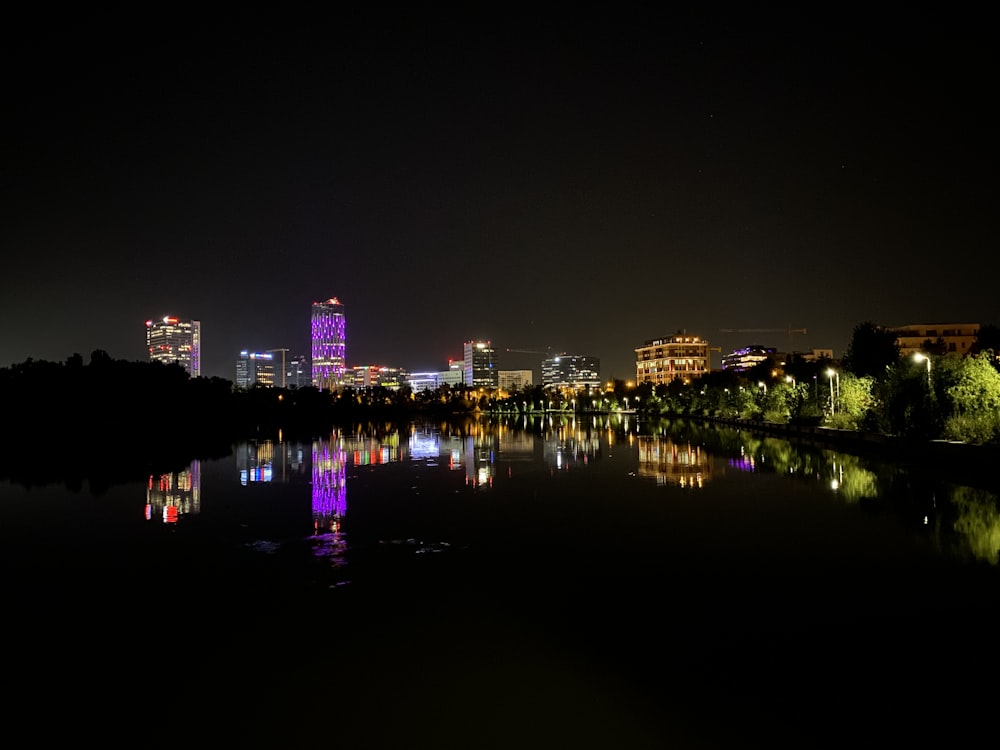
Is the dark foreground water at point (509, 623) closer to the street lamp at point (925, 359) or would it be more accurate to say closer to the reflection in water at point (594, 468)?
the reflection in water at point (594, 468)

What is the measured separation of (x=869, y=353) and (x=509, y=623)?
48604 mm

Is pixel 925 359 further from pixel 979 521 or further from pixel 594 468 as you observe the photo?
pixel 979 521

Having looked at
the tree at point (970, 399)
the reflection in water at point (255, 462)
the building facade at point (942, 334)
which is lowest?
the reflection in water at point (255, 462)

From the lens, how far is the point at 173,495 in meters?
19.1

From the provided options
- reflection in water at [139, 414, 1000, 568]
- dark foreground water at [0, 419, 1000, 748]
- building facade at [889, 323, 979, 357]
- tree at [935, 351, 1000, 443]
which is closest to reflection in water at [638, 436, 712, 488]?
reflection in water at [139, 414, 1000, 568]

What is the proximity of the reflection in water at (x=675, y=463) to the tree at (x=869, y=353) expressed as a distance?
62.2 ft

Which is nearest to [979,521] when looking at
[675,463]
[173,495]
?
[675,463]

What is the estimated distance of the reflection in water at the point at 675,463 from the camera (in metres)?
21.3

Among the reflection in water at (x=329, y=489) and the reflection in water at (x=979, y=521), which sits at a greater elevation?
the reflection in water at (x=979, y=521)

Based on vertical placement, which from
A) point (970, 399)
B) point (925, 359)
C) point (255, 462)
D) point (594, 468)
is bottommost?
point (255, 462)

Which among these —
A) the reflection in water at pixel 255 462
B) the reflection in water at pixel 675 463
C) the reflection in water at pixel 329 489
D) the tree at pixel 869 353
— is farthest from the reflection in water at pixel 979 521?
the tree at pixel 869 353

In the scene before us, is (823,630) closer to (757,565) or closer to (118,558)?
(757,565)

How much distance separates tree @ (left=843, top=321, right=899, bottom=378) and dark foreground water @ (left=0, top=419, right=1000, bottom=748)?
3429 centimetres

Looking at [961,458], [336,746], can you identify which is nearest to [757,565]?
[336,746]
